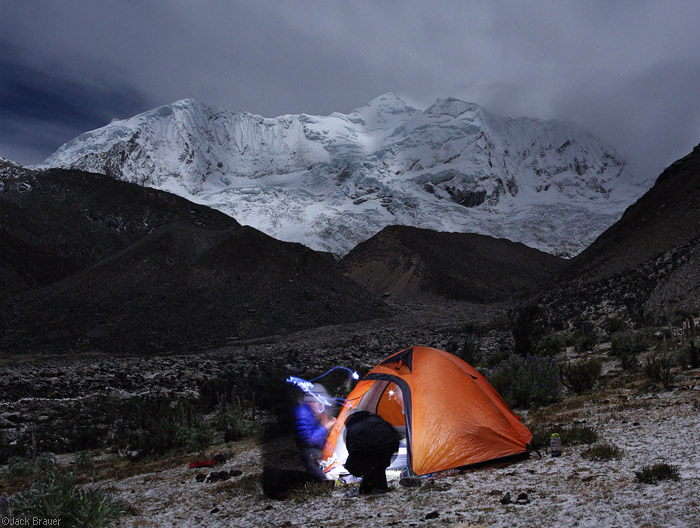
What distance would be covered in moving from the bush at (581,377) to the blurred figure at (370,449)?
5.56m

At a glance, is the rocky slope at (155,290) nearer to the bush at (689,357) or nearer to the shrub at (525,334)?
the shrub at (525,334)

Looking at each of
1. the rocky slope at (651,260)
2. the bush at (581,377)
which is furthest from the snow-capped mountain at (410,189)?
the bush at (581,377)

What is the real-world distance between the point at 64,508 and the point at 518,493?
4.49 meters

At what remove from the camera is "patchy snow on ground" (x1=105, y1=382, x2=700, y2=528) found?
4211mm

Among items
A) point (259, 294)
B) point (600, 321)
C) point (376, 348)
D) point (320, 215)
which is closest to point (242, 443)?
point (376, 348)

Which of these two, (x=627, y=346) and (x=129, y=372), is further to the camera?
(x=129, y=372)

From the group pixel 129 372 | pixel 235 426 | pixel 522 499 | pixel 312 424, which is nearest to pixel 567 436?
pixel 522 499

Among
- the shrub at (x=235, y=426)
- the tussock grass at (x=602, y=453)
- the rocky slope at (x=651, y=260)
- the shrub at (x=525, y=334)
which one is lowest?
the tussock grass at (x=602, y=453)

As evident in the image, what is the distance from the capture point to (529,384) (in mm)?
9445

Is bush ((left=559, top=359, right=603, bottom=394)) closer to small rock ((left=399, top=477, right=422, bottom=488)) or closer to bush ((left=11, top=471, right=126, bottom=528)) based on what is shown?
small rock ((left=399, top=477, right=422, bottom=488))

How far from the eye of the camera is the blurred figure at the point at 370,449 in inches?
219

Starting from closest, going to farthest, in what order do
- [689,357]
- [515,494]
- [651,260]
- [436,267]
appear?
[515,494]
[689,357]
[651,260]
[436,267]

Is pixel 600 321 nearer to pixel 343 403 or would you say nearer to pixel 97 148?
pixel 343 403

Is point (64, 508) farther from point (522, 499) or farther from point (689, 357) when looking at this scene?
point (689, 357)
